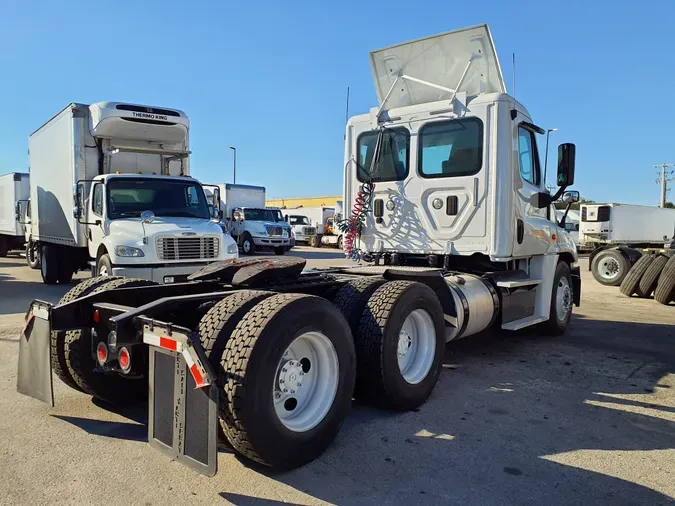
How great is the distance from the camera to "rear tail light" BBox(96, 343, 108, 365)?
3529 millimetres

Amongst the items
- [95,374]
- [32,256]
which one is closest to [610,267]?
[95,374]

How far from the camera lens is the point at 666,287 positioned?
11.4 metres

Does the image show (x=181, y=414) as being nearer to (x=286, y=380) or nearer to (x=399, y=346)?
(x=286, y=380)

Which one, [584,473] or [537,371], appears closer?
[584,473]

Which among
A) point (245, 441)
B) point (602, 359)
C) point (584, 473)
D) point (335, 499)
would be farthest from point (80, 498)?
point (602, 359)

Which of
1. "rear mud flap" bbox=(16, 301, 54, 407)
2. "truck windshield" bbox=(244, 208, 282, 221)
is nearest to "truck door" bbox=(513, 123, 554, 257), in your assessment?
"rear mud flap" bbox=(16, 301, 54, 407)

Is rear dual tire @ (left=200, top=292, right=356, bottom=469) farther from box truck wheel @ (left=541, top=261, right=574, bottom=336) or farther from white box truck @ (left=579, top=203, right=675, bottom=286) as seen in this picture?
white box truck @ (left=579, top=203, right=675, bottom=286)

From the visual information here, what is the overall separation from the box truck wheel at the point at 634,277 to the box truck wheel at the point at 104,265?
37.1 feet

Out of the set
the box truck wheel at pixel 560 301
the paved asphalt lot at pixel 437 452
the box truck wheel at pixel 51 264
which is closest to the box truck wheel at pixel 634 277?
the box truck wheel at pixel 560 301

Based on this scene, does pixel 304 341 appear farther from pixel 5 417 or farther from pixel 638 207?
pixel 638 207

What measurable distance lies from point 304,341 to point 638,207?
97.4ft

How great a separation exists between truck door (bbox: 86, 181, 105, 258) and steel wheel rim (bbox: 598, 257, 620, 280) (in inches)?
526

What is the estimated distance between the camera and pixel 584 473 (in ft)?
11.2

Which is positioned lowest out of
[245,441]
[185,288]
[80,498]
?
[80,498]
